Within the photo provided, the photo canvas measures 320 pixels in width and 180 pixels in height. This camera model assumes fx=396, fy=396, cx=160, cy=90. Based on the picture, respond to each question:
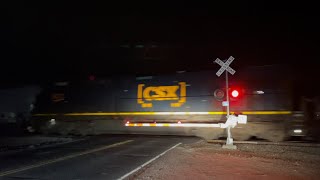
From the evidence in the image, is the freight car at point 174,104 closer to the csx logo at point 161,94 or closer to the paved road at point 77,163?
the csx logo at point 161,94

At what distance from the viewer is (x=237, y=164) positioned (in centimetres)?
1176

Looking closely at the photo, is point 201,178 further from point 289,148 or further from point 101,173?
point 289,148

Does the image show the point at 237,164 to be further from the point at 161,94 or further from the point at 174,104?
the point at 161,94

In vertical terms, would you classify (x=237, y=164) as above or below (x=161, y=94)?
below

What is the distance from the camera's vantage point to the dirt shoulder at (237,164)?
32.6 ft

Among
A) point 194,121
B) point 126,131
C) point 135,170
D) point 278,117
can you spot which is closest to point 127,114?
point 126,131

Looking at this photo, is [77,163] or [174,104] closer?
[77,163]

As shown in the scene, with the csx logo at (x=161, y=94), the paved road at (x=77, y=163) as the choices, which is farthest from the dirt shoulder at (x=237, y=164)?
the csx logo at (x=161, y=94)

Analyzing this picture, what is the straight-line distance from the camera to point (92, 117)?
961 inches

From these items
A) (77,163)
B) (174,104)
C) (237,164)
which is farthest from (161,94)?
(237,164)

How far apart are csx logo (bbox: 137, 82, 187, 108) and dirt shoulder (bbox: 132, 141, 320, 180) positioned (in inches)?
225

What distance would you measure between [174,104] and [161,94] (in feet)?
3.19

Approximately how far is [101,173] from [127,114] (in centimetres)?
1281

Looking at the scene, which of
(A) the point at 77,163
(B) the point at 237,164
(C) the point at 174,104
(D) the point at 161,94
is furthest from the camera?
(D) the point at 161,94
